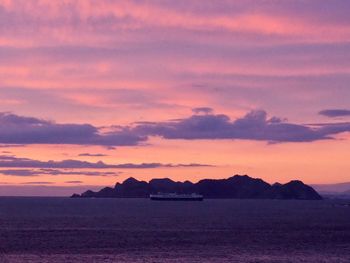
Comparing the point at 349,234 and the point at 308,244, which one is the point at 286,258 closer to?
the point at 308,244

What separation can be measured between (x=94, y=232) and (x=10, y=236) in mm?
14343

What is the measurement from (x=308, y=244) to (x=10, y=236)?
42.5m

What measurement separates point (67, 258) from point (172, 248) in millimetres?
15947

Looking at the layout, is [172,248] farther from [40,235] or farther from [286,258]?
[40,235]

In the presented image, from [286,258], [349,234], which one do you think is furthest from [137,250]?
[349,234]

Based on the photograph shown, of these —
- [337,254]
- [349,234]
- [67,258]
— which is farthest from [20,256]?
[349,234]

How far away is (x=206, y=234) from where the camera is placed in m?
115

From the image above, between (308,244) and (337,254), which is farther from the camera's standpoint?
(308,244)

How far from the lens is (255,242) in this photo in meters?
99.3

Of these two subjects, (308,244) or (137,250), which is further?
(308,244)

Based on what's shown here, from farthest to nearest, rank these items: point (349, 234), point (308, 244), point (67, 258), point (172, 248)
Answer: point (349, 234) → point (308, 244) → point (172, 248) → point (67, 258)

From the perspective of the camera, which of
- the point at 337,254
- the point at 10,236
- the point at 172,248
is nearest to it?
the point at 337,254

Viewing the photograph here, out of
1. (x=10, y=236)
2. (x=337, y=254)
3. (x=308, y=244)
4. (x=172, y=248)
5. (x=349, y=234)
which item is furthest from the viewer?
(x=349, y=234)

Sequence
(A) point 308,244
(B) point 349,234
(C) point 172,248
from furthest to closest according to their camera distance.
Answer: (B) point 349,234 < (A) point 308,244 < (C) point 172,248
